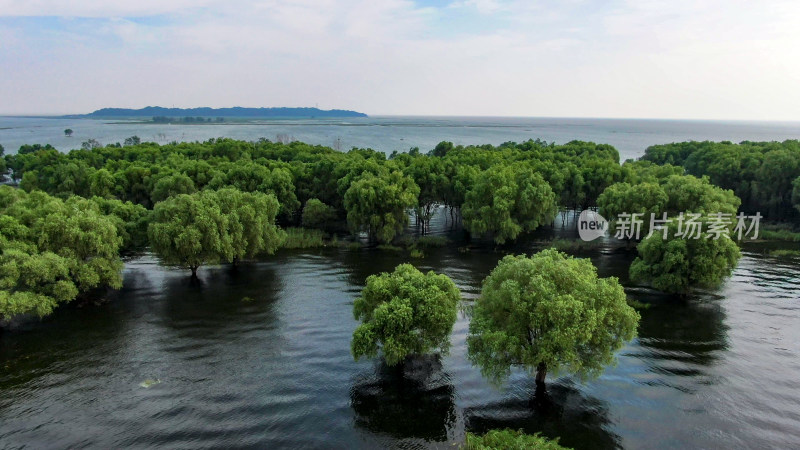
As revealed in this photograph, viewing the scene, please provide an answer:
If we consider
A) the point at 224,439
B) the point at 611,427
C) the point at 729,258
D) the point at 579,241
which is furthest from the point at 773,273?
the point at 224,439

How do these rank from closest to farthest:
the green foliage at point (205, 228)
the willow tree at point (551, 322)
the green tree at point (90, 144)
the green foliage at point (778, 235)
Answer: the willow tree at point (551, 322) → the green foliage at point (205, 228) → the green foliage at point (778, 235) → the green tree at point (90, 144)

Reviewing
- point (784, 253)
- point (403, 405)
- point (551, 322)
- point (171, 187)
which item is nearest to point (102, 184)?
point (171, 187)

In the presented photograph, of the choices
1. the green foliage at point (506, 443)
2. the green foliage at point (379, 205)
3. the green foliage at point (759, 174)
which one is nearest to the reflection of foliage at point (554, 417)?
the green foliage at point (506, 443)

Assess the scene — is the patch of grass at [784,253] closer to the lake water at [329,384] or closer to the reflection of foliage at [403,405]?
the lake water at [329,384]

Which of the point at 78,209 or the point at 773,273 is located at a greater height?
the point at 78,209

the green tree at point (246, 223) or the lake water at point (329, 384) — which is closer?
the lake water at point (329, 384)

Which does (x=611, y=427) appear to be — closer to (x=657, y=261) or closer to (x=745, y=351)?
(x=745, y=351)
